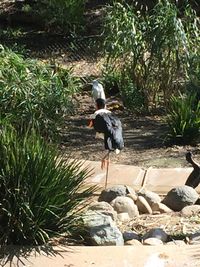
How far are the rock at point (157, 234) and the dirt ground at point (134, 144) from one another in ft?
9.54

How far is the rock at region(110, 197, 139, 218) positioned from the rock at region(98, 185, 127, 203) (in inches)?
10.5

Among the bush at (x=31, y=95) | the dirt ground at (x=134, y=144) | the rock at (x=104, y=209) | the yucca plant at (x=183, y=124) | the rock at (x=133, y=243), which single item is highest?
the bush at (x=31, y=95)

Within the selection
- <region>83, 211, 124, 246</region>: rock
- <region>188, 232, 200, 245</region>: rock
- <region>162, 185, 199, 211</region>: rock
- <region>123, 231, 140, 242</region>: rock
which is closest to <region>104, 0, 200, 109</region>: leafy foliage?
<region>162, 185, 199, 211</region>: rock

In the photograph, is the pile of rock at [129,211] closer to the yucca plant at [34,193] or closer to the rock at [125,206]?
the rock at [125,206]

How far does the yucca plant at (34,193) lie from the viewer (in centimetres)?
548

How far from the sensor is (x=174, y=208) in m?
7.16

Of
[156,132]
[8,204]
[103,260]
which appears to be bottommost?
[156,132]

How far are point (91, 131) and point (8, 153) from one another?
219 inches

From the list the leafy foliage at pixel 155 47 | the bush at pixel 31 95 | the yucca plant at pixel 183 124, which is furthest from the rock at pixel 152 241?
the leafy foliage at pixel 155 47

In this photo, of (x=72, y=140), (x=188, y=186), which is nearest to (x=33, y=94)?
(x=72, y=140)

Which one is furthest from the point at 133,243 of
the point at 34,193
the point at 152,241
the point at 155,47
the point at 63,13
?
the point at 63,13

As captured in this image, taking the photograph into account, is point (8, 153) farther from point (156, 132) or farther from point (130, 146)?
point (156, 132)

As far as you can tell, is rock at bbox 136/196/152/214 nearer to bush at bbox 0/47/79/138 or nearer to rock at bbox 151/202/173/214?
rock at bbox 151/202/173/214

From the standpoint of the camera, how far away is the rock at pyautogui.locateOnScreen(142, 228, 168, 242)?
6.01 m
